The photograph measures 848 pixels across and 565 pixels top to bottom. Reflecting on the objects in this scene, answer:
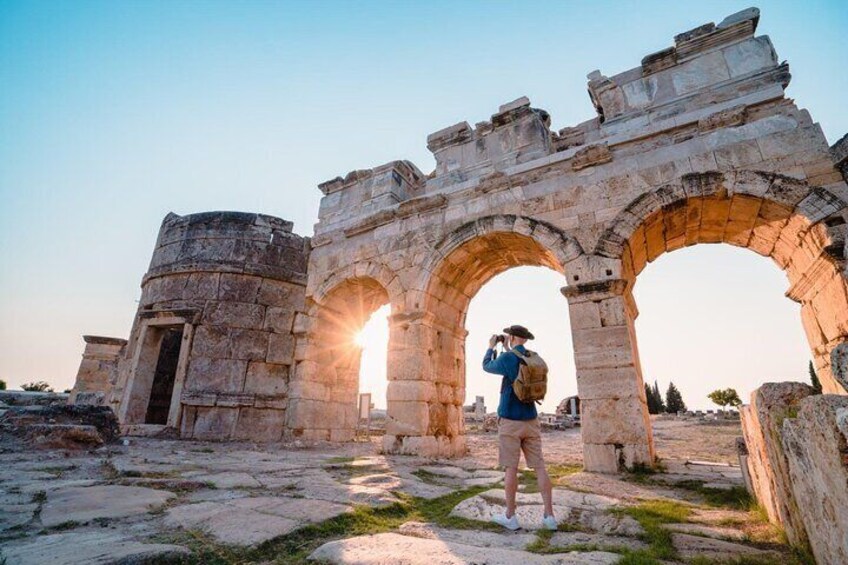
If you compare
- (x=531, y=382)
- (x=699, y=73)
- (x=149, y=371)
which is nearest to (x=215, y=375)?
(x=149, y=371)

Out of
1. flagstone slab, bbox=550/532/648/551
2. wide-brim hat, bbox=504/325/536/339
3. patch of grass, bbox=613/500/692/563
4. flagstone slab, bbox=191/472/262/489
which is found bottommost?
flagstone slab, bbox=550/532/648/551

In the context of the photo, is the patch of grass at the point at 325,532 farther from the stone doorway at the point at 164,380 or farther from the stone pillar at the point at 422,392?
the stone doorway at the point at 164,380

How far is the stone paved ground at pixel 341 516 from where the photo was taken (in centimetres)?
187

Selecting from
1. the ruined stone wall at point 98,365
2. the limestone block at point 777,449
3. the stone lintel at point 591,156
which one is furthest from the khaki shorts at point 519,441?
the ruined stone wall at point 98,365

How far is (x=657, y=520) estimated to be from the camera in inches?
103

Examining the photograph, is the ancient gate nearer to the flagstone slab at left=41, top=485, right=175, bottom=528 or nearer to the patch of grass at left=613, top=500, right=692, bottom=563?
the patch of grass at left=613, top=500, right=692, bottom=563

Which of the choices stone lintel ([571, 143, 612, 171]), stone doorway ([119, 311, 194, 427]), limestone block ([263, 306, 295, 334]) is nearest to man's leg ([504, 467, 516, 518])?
stone lintel ([571, 143, 612, 171])

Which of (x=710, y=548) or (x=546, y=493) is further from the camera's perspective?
(x=546, y=493)

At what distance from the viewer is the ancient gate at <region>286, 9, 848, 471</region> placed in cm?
488

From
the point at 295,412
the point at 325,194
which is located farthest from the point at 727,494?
the point at 325,194

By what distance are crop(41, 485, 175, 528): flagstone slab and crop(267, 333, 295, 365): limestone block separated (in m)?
5.52

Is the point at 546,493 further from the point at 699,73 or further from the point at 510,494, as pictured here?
the point at 699,73

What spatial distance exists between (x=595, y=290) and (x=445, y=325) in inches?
110

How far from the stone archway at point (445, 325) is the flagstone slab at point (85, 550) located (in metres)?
4.49
